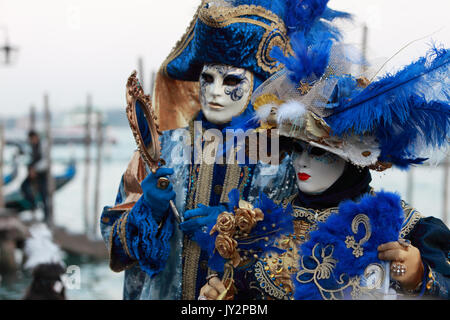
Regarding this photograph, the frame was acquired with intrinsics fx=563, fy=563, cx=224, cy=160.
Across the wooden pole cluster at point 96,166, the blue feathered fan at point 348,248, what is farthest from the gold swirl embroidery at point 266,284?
the wooden pole cluster at point 96,166

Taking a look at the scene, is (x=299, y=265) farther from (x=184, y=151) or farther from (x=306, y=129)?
(x=184, y=151)

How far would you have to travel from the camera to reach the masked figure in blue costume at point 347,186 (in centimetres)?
156

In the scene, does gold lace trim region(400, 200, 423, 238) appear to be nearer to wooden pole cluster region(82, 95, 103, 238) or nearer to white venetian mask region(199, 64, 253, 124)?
white venetian mask region(199, 64, 253, 124)

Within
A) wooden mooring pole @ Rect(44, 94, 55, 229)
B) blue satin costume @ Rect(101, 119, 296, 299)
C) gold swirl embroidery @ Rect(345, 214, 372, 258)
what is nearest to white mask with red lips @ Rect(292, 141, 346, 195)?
gold swirl embroidery @ Rect(345, 214, 372, 258)

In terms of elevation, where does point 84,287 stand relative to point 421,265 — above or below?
below

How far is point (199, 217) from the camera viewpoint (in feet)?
6.96

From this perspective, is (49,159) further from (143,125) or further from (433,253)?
(433,253)

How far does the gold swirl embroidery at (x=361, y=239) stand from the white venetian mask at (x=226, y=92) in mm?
846

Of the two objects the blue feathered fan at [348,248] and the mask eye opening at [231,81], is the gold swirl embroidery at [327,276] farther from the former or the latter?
the mask eye opening at [231,81]

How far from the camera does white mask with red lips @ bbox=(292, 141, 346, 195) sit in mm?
1797

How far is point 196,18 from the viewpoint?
7.80 feet

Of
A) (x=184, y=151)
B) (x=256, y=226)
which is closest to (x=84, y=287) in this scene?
(x=184, y=151)

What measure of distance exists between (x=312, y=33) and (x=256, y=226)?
2.72ft

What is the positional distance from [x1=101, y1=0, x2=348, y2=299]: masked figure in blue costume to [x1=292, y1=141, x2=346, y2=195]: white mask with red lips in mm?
374
